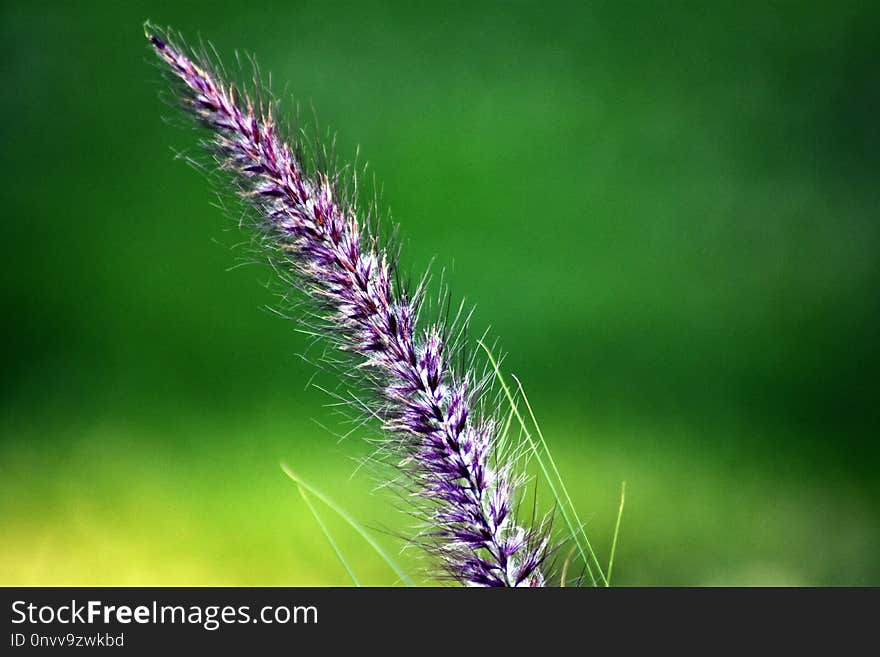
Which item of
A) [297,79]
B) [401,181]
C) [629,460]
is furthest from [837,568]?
[297,79]

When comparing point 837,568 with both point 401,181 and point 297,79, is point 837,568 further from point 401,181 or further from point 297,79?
point 297,79

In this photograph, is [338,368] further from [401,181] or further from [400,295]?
[401,181]

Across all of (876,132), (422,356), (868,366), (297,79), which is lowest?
(422,356)

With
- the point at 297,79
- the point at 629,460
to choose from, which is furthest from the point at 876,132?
the point at 297,79
